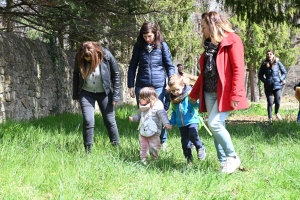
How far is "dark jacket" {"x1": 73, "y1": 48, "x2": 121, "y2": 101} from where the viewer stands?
5621mm

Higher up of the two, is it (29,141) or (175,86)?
(175,86)

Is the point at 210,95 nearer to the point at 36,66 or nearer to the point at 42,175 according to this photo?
the point at 42,175

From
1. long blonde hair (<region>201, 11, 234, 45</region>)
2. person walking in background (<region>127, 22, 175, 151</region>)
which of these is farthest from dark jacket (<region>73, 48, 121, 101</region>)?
long blonde hair (<region>201, 11, 234, 45</region>)

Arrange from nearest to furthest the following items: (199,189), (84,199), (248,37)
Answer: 1. (84,199)
2. (199,189)
3. (248,37)

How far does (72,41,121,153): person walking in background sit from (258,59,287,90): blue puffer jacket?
18.4 feet

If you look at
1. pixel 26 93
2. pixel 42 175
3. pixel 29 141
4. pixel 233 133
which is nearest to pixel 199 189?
pixel 42 175

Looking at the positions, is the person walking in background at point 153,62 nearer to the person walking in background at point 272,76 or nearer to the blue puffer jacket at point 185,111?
the blue puffer jacket at point 185,111

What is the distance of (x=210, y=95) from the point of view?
179 inches

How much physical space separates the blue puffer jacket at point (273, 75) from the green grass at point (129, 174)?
4525 mm

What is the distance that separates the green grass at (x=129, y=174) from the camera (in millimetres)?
3619

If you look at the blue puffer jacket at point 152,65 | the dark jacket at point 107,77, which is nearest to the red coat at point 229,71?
the blue puffer jacket at point 152,65

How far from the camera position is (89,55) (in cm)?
548

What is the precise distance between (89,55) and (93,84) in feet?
1.24

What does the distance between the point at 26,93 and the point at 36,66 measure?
0.99 metres
